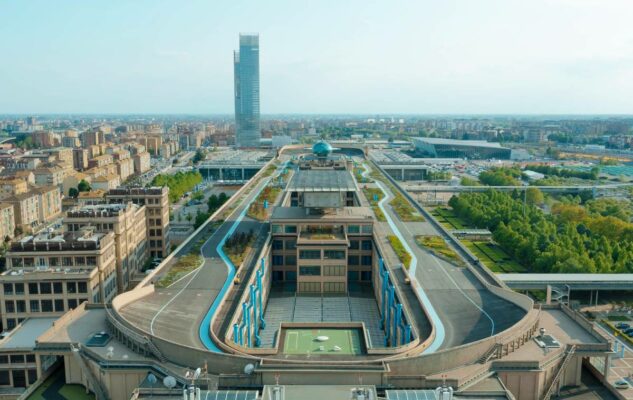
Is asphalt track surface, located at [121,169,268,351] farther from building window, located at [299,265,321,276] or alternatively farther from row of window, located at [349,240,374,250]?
row of window, located at [349,240,374,250]

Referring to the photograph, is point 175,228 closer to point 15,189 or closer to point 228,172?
point 15,189

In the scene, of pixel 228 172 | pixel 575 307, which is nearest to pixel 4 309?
pixel 575 307

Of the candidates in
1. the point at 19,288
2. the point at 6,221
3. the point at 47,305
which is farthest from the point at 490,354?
the point at 6,221

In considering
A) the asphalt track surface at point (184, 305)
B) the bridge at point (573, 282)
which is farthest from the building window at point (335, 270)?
the bridge at point (573, 282)

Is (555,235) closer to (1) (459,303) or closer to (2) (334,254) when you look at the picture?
(2) (334,254)

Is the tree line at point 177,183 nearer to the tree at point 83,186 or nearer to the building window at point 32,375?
the tree at point 83,186
